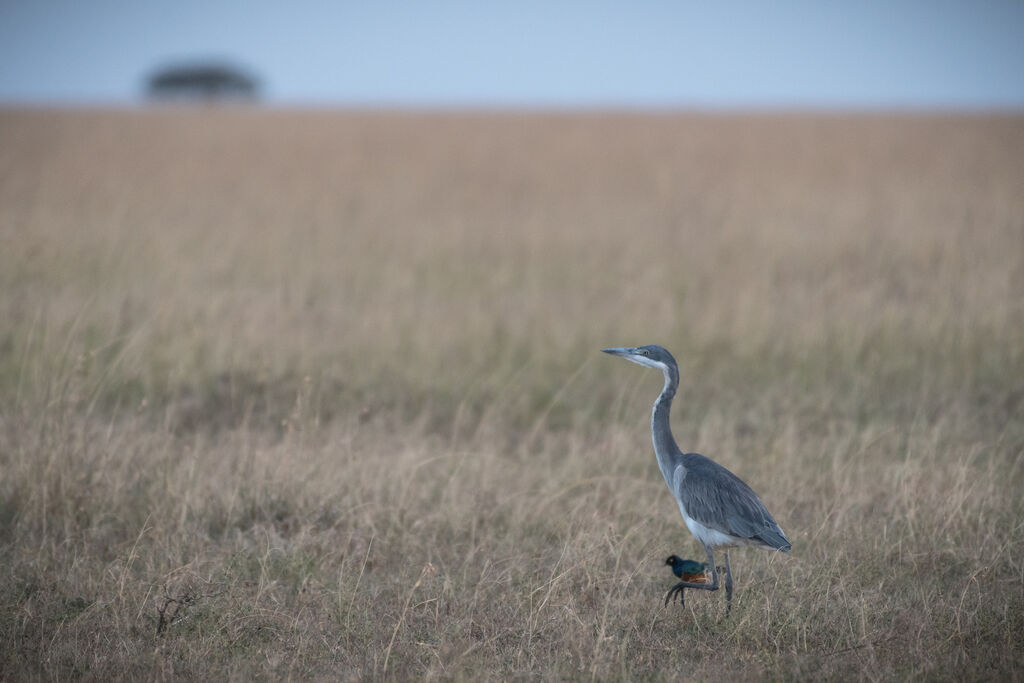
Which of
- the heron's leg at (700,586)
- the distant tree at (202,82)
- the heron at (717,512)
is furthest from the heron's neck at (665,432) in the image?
the distant tree at (202,82)

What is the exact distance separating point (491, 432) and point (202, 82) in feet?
170

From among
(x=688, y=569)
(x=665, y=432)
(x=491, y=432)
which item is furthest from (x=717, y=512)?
(x=491, y=432)

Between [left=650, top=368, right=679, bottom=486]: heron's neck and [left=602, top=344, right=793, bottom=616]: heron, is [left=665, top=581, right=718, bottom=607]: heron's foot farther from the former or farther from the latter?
[left=650, top=368, right=679, bottom=486]: heron's neck

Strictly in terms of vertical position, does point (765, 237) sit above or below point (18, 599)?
above

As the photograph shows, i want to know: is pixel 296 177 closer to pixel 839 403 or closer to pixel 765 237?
pixel 765 237

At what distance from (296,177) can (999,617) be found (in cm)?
1531

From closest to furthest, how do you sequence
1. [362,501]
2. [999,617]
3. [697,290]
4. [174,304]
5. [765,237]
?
[999,617] → [362,501] → [174,304] → [697,290] → [765,237]

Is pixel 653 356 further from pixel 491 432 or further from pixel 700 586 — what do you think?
pixel 491 432

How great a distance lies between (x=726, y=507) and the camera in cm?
365

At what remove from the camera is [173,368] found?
669 centimetres

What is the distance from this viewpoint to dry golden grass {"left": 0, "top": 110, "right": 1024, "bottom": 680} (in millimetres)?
3637

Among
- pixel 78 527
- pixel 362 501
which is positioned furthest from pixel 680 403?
pixel 78 527

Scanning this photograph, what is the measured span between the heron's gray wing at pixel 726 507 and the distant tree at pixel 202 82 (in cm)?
5198

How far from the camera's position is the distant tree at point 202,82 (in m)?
50.8
